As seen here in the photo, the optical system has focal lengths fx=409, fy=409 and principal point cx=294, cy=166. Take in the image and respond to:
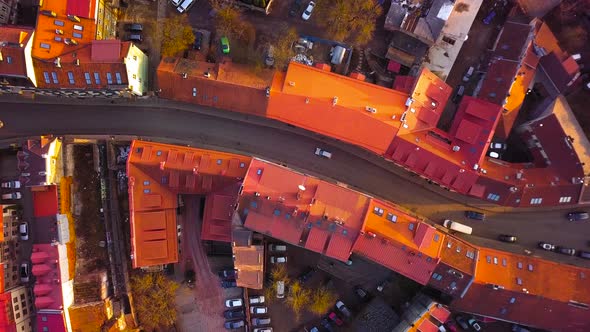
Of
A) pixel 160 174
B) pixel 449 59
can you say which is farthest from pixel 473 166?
pixel 160 174

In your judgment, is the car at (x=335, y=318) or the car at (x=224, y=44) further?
the car at (x=335, y=318)

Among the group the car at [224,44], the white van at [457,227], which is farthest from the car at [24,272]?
the white van at [457,227]

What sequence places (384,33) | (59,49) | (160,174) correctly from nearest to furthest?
(59,49) < (160,174) < (384,33)

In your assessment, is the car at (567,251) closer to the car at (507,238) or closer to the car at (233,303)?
the car at (507,238)

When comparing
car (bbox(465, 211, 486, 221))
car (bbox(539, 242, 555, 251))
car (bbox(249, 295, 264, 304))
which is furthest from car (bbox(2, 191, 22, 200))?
car (bbox(539, 242, 555, 251))

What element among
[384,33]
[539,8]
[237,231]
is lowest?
[237,231]

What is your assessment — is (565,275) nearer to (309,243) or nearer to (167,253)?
(309,243)

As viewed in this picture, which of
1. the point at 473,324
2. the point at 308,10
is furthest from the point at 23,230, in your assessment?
the point at 473,324
